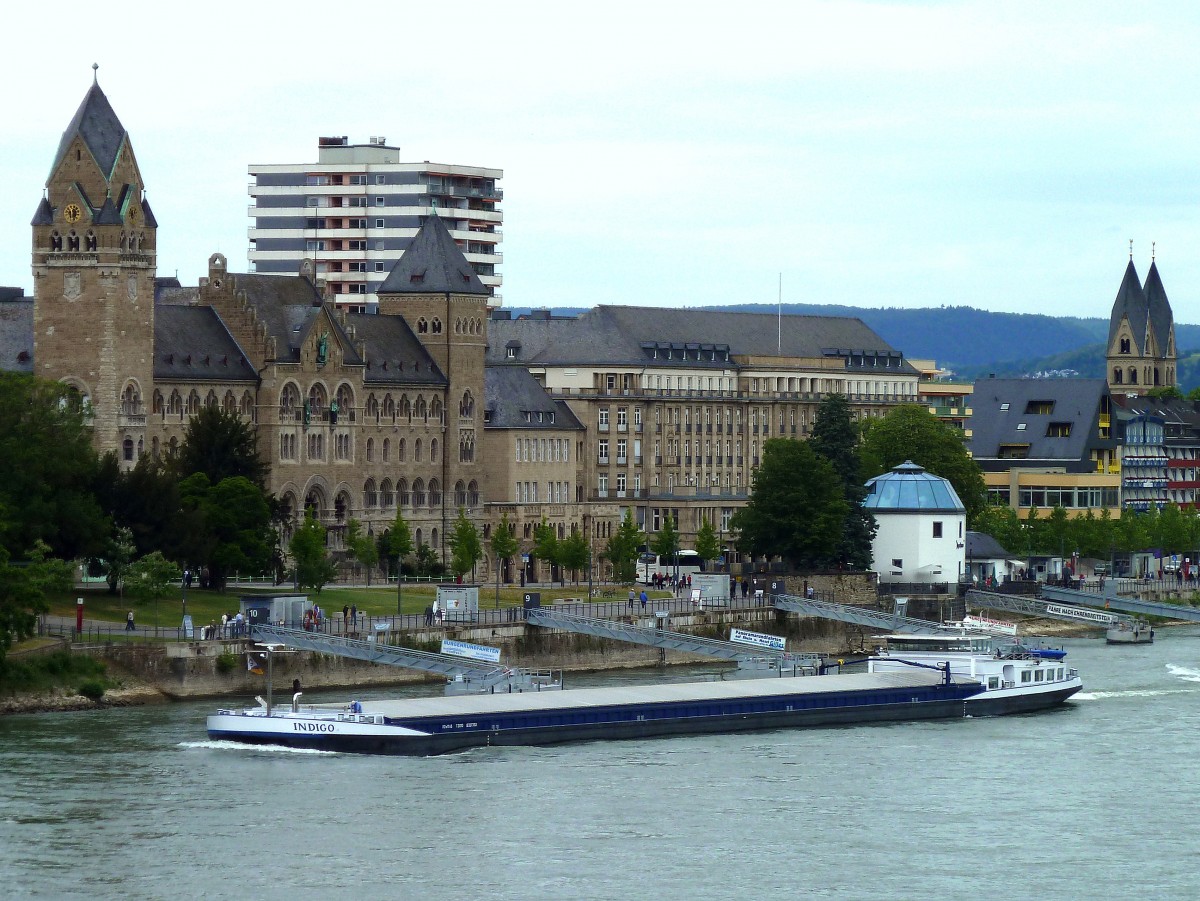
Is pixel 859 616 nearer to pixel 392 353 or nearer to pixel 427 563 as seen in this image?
pixel 427 563

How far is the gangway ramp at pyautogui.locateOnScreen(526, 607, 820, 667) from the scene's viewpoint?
12694 centimetres

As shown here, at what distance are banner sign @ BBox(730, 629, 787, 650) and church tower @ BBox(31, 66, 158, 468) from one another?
3312cm

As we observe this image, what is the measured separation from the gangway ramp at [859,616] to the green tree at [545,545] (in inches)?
603

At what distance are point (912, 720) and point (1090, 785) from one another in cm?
2066

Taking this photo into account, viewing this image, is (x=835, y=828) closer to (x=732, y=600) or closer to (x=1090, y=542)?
(x=732, y=600)

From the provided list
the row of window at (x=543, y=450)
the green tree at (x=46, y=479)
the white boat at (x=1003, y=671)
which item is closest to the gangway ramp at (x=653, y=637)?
the white boat at (x=1003, y=671)

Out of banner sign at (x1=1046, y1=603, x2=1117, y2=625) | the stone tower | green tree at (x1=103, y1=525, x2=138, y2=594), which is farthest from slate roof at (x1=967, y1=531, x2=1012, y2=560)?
green tree at (x1=103, y1=525, x2=138, y2=594)

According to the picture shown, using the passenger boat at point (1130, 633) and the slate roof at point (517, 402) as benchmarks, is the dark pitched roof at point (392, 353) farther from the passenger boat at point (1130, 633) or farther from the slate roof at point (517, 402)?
the passenger boat at point (1130, 633)

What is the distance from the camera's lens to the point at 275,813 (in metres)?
86.4

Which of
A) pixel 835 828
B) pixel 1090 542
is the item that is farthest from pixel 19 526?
pixel 1090 542

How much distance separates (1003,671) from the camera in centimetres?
12056

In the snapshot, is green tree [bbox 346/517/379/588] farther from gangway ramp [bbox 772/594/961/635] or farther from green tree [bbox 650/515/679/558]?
gangway ramp [bbox 772/594/961/635]

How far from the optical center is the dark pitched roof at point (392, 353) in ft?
556

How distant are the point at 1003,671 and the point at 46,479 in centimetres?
3922
